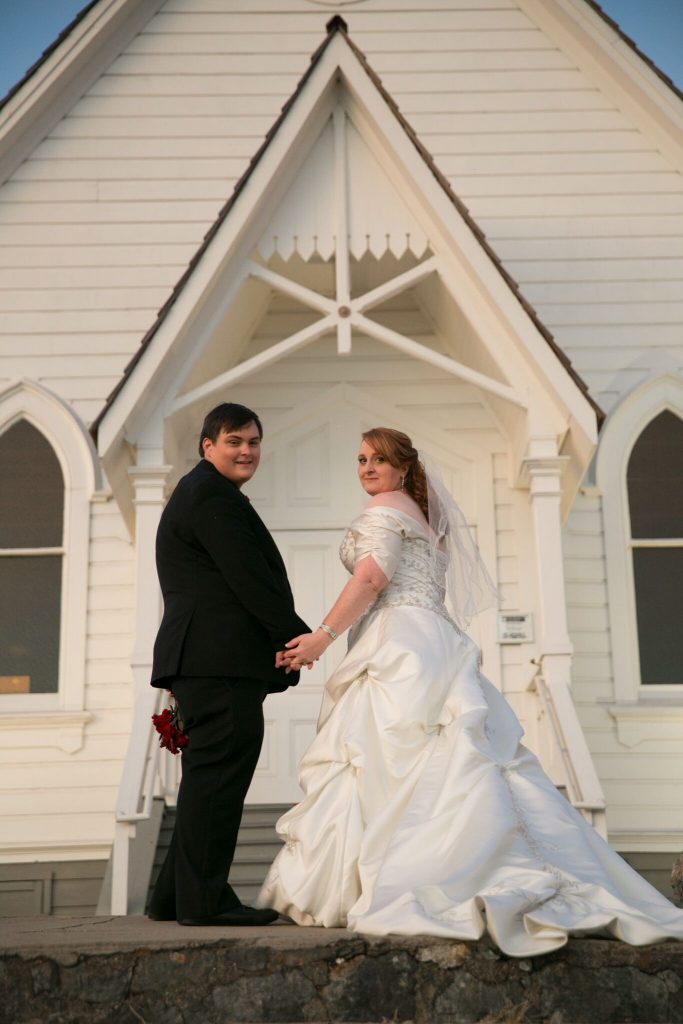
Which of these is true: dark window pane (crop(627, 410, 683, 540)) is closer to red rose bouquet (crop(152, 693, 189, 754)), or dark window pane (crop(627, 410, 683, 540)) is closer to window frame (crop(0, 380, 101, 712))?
window frame (crop(0, 380, 101, 712))

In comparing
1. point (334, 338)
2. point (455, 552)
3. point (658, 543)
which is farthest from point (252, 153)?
point (455, 552)

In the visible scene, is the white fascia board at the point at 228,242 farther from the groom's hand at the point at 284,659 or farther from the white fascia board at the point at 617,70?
the groom's hand at the point at 284,659

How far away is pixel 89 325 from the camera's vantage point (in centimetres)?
979

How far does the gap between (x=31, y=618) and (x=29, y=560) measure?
0.44m

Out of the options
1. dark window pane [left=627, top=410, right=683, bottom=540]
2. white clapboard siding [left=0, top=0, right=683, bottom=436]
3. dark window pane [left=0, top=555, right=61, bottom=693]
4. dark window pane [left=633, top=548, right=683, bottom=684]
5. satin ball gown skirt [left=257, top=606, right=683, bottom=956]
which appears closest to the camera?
satin ball gown skirt [left=257, top=606, right=683, bottom=956]

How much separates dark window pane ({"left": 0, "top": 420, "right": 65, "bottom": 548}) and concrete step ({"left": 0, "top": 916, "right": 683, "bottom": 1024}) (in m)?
5.84

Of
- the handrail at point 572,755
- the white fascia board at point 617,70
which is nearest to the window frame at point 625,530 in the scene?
the handrail at point 572,755

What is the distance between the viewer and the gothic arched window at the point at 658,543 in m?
9.33

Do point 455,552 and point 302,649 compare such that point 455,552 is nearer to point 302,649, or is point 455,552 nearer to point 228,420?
point 302,649

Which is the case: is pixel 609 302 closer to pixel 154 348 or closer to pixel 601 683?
pixel 601 683

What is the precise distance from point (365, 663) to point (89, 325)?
5.51 meters

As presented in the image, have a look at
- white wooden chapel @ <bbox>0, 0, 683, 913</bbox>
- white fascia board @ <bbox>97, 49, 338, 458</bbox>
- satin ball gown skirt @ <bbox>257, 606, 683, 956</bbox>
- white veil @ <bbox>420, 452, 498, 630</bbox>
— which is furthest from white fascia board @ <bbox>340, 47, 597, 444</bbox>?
satin ball gown skirt @ <bbox>257, 606, 683, 956</bbox>

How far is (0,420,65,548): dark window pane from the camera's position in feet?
30.8

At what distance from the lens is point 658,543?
948cm
